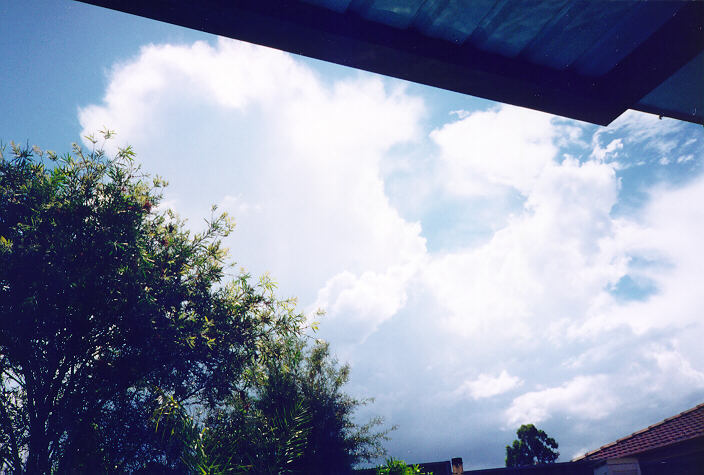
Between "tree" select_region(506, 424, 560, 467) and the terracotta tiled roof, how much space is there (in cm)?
3535

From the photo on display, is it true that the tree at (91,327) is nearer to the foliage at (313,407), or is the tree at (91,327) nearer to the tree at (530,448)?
the foliage at (313,407)

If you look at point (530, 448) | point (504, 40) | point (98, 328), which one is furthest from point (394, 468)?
point (530, 448)

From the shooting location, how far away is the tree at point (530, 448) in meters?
43.7

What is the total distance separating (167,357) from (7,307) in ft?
12.5

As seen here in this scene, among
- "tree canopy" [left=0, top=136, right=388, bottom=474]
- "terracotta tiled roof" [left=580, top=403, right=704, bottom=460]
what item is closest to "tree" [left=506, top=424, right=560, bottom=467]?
"terracotta tiled roof" [left=580, top=403, right=704, bottom=460]

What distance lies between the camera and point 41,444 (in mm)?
9477

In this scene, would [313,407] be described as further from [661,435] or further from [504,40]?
[504,40]

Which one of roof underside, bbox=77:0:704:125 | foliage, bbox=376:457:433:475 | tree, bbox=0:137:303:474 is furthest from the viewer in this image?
tree, bbox=0:137:303:474

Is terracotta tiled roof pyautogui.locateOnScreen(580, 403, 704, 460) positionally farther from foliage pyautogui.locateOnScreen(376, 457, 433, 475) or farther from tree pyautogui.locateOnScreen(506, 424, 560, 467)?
tree pyautogui.locateOnScreen(506, 424, 560, 467)

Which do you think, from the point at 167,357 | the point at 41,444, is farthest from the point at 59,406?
the point at 167,357

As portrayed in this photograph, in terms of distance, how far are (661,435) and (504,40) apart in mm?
15135

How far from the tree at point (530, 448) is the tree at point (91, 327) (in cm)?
4421

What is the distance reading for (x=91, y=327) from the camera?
10430 mm

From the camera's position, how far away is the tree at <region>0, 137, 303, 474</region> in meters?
9.55
